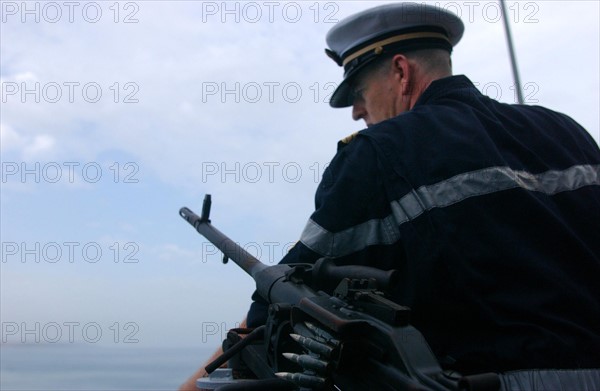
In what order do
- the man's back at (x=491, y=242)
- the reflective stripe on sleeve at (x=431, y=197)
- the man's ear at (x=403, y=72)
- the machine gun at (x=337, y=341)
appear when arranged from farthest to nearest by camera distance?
the man's ear at (x=403, y=72) → the reflective stripe on sleeve at (x=431, y=197) → the man's back at (x=491, y=242) → the machine gun at (x=337, y=341)

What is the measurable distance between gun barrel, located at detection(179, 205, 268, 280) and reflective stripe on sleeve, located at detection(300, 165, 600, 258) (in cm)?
42

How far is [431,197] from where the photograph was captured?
2043 millimetres

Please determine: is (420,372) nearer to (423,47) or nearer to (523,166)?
(523,166)

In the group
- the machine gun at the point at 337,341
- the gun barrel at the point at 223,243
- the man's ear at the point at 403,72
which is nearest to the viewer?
the machine gun at the point at 337,341

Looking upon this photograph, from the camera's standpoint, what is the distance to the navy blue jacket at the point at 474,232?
6.39 feet

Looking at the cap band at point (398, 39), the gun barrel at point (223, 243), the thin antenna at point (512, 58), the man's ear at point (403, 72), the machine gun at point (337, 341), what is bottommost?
the machine gun at point (337, 341)

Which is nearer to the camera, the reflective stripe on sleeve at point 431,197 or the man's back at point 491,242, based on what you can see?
the man's back at point 491,242

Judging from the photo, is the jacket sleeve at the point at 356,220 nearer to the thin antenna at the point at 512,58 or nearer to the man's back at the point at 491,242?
the man's back at the point at 491,242

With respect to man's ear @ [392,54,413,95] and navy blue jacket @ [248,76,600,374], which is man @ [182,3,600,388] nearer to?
navy blue jacket @ [248,76,600,374]

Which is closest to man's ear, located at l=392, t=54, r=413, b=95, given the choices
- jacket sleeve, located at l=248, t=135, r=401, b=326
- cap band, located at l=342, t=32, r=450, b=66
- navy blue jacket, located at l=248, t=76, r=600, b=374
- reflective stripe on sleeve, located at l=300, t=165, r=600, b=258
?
cap band, located at l=342, t=32, r=450, b=66

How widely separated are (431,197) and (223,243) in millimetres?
1498

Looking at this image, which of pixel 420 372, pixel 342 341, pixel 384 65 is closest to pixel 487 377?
pixel 420 372

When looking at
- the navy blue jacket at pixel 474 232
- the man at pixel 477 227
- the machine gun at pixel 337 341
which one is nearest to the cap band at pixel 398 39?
the man at pixel 477 227

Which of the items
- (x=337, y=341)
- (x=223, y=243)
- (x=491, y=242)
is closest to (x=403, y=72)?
(x=491, y=242)
